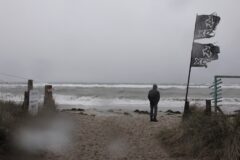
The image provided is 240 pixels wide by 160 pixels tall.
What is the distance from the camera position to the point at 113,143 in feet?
38.9

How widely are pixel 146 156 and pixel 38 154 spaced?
109 inches

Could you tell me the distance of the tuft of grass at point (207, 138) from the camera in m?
9.03

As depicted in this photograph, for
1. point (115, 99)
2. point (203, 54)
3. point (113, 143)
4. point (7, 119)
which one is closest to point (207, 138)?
point (113, 143)

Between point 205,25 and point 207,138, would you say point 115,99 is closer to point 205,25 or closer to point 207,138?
point 205,25

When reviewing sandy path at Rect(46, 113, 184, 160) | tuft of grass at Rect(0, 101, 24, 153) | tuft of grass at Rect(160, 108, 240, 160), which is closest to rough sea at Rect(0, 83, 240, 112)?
sandy path at Rect(46, 113, 184, 160)

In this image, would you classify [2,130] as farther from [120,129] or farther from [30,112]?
[120,129]

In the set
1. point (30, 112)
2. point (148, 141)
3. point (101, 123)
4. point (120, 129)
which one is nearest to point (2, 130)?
point (30, 112)

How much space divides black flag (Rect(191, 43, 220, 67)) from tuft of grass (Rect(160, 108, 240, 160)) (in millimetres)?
2444

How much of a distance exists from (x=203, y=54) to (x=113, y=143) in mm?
4370

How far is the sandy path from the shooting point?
10359 mm

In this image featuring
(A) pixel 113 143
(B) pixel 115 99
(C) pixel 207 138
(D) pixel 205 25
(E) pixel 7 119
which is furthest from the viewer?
(B) pixel 115 99

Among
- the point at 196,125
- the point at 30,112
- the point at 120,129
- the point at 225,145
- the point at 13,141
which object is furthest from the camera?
the point at 120,129

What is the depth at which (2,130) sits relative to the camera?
30.9 feet

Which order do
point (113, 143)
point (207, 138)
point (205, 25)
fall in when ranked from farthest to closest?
point (205, 25), point (113, 143), point (207, 138)
